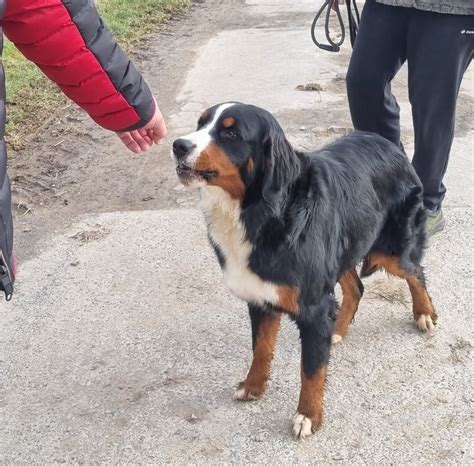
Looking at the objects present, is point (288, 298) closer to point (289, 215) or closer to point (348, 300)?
point (289, 215)

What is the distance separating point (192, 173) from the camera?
2465mm

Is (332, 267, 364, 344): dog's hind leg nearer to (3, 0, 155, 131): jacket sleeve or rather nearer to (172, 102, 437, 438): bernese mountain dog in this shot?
(172, 102, 437, 438): bernese mountain dog

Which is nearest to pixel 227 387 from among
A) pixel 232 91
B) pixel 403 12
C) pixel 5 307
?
pixel 5 307

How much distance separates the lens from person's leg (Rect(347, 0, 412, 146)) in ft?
12.1

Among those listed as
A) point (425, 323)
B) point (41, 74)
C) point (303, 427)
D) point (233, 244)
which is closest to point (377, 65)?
point (425, 323)

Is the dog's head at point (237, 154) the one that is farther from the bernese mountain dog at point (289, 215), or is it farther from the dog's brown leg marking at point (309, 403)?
the dog's brown leg marking at point (309, 403)

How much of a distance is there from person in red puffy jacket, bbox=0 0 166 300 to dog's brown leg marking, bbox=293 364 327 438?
3.90 feet

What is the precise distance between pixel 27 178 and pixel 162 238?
4.60 ft

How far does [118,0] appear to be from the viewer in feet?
33.8

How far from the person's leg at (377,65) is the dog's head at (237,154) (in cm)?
146

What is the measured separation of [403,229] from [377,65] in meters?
1.05

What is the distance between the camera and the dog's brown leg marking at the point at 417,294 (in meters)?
3.30

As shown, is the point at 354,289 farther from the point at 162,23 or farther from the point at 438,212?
the point at 162,23

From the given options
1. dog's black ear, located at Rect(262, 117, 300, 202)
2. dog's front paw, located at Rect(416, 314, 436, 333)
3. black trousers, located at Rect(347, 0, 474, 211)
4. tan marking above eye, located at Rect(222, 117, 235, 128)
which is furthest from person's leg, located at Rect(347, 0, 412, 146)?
tan marking above eye, located at Rect(222, 117, 235, 128)
